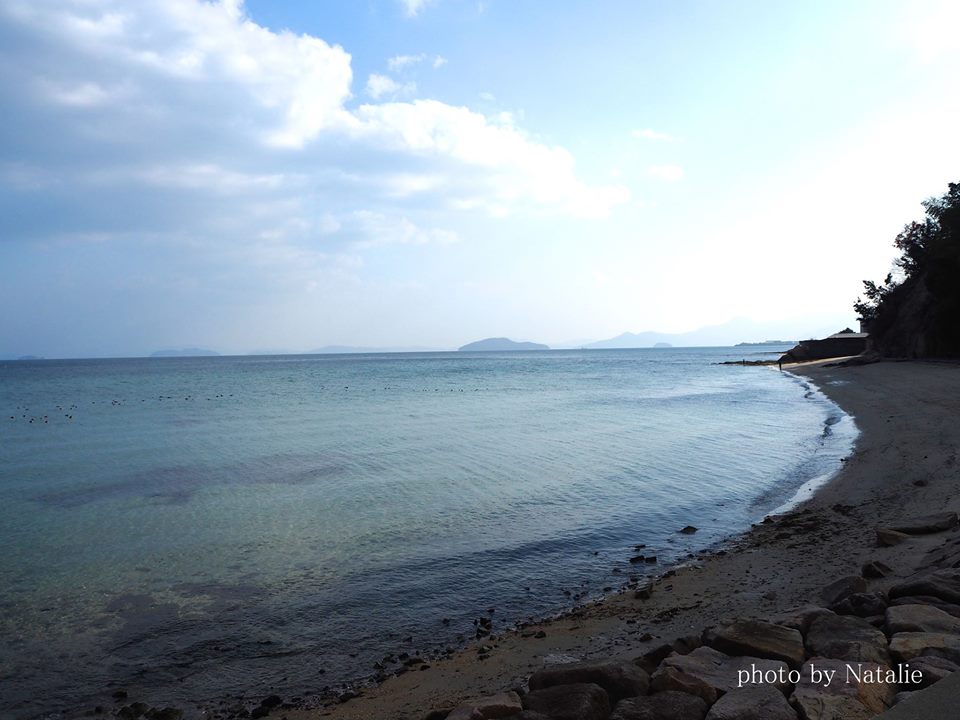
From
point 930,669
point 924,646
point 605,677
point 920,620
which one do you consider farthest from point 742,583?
point 605,677

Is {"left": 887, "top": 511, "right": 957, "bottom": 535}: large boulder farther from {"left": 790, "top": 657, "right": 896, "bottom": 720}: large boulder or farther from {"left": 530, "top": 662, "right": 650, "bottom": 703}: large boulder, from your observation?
{"left": 530, "top": 662, "right": 650, "bottom": 703}: large boulder

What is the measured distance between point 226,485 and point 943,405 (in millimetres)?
26454

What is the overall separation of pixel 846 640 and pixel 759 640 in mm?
703

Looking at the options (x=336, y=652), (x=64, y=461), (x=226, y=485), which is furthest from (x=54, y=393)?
(x=336, y=652)

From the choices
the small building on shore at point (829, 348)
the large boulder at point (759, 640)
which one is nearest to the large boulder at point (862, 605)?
the large boulder at point (759, 640)

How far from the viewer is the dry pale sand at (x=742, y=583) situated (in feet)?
21.4

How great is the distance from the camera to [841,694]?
452cm

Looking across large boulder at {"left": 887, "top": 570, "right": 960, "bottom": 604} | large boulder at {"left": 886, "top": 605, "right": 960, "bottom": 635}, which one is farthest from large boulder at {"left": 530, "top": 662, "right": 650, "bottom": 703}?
large boulder at {"left": 887, "top": 570, "right": 960, "bottom": 604}

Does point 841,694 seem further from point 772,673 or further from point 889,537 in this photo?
point 889,537

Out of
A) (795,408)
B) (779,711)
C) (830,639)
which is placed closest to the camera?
(779,711)

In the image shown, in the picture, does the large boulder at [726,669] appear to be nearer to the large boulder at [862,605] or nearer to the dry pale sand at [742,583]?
the dry pale sand at [742,583]

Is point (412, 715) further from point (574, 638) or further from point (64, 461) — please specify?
point (64, 461)

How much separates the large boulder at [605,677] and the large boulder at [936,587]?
3401mm

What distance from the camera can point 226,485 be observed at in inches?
700
